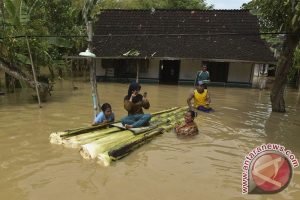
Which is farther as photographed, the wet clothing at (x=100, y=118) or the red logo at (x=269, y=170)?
the wet clothing at (x=100, y=118)

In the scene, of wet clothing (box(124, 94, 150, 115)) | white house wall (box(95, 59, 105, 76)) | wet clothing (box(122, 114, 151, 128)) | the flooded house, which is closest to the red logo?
wet clothing (box(122, 114, 151, 128))

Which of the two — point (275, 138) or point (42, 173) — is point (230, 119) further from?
point (42, 173)

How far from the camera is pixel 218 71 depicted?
72.1 feet

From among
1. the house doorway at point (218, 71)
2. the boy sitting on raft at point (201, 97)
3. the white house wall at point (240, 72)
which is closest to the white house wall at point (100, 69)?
the house doorway at point (218, 71)

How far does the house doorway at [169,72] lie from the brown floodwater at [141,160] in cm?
985

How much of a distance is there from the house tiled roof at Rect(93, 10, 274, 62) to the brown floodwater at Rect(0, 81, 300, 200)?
822cm

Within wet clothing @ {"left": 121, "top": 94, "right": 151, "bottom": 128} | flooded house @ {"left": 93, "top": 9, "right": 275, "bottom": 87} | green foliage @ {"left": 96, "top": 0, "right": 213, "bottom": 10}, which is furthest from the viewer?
green foliage @ {"left": 96, "top": 0, "right": 213, "bottom": 10}

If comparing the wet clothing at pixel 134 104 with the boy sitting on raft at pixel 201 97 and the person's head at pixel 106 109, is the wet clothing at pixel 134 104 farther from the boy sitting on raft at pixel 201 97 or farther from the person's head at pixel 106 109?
the boy sitting on raft at pixel 201 97

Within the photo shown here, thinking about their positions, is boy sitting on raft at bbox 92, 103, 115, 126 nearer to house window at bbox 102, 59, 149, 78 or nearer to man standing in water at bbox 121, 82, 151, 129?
man standing in water at bbox 121, 82, 151, 129

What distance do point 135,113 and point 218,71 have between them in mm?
14277

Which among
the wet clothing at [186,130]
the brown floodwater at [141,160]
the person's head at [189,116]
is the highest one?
the person's head at [189,116]

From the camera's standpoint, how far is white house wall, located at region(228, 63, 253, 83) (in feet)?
70.2

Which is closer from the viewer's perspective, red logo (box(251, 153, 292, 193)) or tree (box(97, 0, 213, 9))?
red logo (box(251, 153, 292, 193))

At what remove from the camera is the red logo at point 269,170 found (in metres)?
3.58
